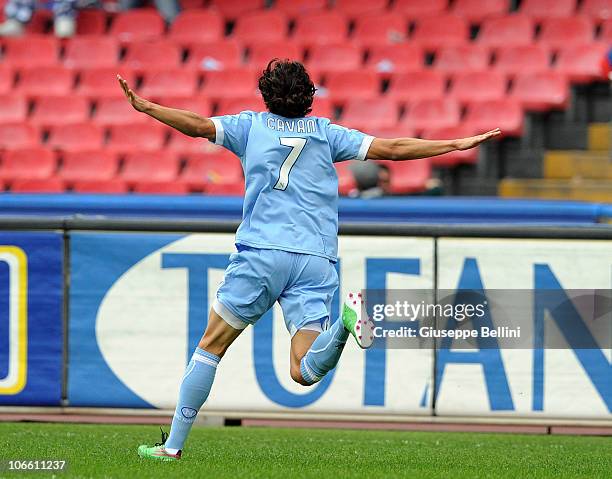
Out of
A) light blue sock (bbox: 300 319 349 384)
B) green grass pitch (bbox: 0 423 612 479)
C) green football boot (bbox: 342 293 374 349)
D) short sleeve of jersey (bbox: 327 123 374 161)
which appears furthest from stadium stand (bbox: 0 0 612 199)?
green football boot (bbox: 342 293 374 349)

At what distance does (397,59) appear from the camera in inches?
616

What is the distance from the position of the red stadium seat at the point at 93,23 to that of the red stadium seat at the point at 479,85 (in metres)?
5.38

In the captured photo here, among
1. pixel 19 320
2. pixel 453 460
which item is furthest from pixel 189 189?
pixel 453 460

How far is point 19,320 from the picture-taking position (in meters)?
8.29

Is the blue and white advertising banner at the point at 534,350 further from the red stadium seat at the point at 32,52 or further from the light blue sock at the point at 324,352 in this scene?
the red stadium seat at the point at 32,52

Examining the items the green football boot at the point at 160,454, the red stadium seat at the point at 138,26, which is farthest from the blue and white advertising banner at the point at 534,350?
the red stadium seat at the point at 138,26

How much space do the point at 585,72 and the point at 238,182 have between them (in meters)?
4.05

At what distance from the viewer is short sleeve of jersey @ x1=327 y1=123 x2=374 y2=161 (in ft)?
20.1

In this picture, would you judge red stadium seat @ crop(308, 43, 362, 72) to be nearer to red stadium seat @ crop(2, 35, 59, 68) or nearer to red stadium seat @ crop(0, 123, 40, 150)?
red stadium seat @ crop(0, 123, 40, 150)

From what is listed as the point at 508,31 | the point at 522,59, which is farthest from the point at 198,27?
the point at 522,59

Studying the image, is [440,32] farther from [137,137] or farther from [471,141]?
[471,141]

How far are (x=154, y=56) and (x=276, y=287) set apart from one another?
11035 mm

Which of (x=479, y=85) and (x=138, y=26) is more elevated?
(x=138, y=26)

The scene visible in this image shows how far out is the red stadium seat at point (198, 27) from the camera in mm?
16875
